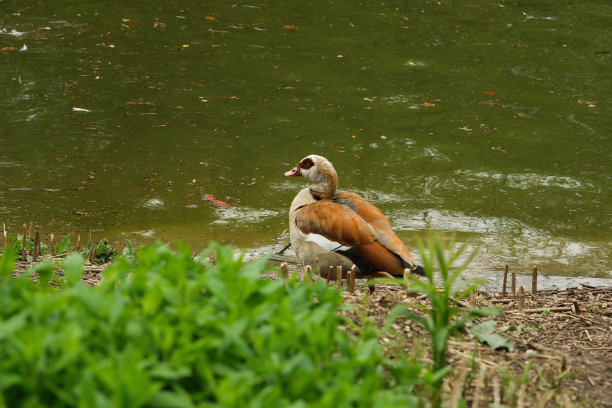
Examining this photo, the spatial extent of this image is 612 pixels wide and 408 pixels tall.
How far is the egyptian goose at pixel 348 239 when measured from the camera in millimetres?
4910

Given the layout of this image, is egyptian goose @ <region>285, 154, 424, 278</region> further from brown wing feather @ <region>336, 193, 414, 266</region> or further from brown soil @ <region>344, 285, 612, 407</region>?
brown soil @ <region>344, 285, 612, 407</region>

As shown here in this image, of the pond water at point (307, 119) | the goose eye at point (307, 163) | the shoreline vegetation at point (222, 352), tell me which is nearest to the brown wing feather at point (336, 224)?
the goose eye at point (307, 163)

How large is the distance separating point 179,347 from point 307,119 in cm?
595

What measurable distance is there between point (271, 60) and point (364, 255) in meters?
5.09

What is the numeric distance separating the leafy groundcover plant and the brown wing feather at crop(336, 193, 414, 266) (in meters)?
2.15

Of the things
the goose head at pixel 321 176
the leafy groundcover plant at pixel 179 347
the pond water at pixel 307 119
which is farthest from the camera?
the pond water at pixel 307 119

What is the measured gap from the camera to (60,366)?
2121 millimetres

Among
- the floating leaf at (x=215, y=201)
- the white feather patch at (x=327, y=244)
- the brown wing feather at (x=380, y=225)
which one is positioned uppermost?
the brown wing feather at (x=380, y=225)

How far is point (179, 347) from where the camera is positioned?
2.34 metres

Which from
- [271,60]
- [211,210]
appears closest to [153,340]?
[211,210]

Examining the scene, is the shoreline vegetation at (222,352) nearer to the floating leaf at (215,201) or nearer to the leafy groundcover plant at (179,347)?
the leafy groundcover plant at (179,347)

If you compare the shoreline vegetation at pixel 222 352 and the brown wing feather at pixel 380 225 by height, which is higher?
the shoreline vegetation at pixel 222 352

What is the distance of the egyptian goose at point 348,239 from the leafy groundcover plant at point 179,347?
212 cm

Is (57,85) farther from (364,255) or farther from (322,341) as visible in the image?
(322,341)
